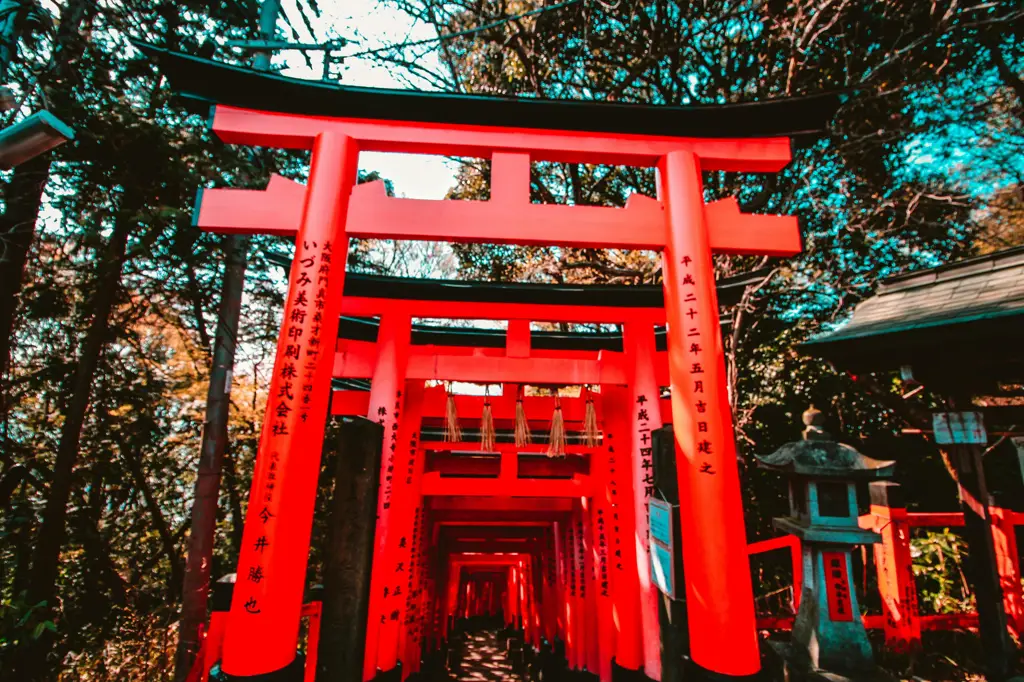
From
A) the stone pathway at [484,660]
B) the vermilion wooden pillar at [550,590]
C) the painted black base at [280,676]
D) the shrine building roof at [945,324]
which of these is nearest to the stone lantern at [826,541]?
the shrine building roof at [945,324]

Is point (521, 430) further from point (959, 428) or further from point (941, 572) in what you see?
point (941, 572)

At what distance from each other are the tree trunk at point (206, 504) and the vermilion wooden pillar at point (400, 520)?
84.9 inches

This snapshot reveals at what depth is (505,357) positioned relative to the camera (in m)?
6.12

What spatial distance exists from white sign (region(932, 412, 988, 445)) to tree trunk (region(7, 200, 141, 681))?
9.10m

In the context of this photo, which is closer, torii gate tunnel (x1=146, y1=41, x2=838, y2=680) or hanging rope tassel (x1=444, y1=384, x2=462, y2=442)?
torii gate tunnel (x1=146, y1=41, x2=838, y2=680)

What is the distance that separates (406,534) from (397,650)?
122 cm

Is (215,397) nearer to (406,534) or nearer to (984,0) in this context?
(406,534)

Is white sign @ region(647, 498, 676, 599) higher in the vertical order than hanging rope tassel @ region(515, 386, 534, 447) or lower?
lower

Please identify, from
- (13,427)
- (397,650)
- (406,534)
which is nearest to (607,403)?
(406,534)

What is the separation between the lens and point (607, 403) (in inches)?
259

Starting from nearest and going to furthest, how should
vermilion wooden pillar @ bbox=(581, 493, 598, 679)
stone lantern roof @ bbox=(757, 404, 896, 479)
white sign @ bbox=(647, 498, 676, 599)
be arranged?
white sign @ bbox=(647, 498, 676, 599) → stone lantern roof @ bbox=(757, 404, 896, 479) → vermilion wooden pillar @ bbox=(581, 493, 598, 679)

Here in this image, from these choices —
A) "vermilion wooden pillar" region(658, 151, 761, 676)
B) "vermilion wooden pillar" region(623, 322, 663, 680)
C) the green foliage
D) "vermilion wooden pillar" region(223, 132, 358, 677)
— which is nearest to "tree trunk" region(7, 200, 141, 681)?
"vermilion wooden pillar" region(223, 132, 358, 677)

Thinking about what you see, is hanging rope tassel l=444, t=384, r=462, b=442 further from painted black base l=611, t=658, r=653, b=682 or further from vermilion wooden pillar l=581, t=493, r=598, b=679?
painted black base l=611, t=658, r=653, b=682

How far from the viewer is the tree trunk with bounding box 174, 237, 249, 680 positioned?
5.68 metres
